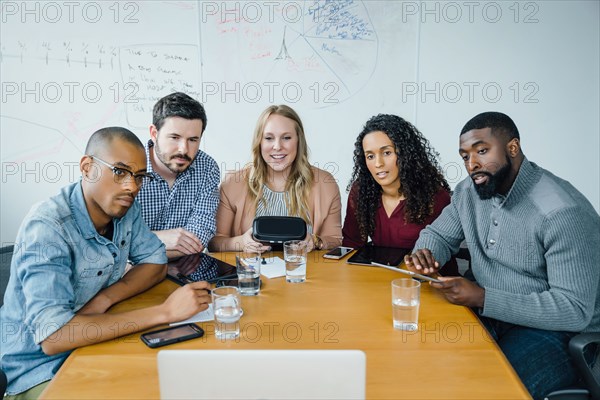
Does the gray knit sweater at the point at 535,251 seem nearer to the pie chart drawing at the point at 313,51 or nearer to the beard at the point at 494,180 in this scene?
the beard at the point at 494,180

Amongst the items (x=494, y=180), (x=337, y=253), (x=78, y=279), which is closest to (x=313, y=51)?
(x=337, y=253)

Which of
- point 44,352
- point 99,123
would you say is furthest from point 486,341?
point 99,123

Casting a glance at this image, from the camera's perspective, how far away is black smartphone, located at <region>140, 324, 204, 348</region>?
132 cm

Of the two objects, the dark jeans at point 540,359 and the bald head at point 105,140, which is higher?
the bald head at point 105,140

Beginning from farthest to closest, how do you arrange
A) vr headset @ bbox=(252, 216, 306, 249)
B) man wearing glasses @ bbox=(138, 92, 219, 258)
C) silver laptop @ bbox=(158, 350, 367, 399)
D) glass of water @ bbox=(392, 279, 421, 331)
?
man wearing glasses @ bbox=(138, 92, 219, 258) < vr headset @ bbox=(252, 216, 306, 249) < glass of water @ bbox=(392, 279, 421, 331) < silver laptop @ bbox=(158, 350, 367, 399)

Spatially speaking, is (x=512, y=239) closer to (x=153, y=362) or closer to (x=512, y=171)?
(x=512, y=171)

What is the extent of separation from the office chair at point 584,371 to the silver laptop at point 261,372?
2.87ft

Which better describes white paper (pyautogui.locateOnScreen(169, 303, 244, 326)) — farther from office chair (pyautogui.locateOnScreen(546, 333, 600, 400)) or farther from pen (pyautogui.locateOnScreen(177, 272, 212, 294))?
office chair (pyautogui.locateOnScreen(546, 333, 600, 400))

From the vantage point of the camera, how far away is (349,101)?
3754 mm

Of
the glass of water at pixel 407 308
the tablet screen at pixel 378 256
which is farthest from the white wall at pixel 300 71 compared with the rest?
the glass of water at pixel 407 308

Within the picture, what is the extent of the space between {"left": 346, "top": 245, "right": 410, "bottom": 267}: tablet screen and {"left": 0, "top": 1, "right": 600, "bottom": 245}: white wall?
1.68 m

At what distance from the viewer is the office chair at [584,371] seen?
144 centimetres

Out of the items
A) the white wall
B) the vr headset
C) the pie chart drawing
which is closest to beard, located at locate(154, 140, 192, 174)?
the vr headset

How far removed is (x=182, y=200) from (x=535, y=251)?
63.3 inches
